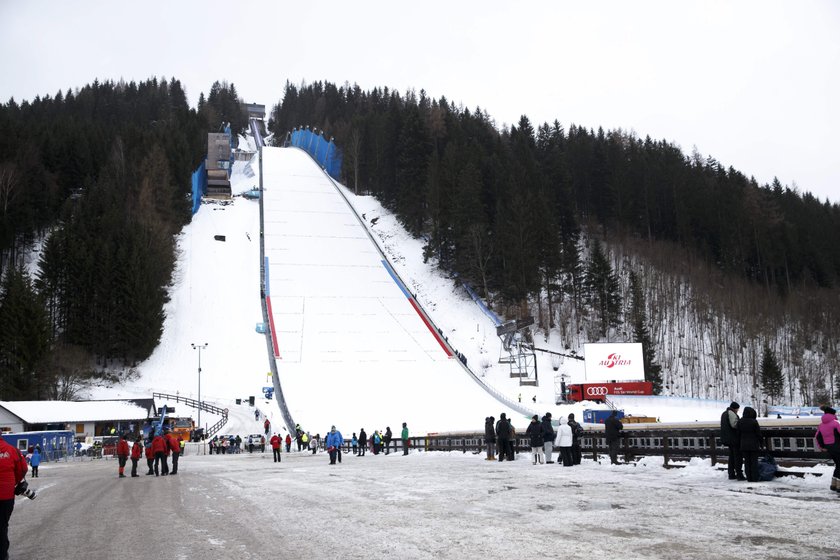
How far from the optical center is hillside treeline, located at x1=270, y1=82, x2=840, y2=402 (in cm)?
5534

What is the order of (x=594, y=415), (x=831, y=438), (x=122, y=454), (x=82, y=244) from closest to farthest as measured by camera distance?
(x=831, y=438)
(x=122, y=454)
(x=594, y=415)
(x=82, y=244)

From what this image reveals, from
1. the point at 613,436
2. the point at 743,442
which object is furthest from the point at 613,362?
the point at 743,442

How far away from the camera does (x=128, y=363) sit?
49812 millimetres

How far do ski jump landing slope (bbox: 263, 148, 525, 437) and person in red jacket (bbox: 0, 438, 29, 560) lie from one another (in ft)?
93.2

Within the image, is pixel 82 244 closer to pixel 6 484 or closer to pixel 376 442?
pixel 376 442

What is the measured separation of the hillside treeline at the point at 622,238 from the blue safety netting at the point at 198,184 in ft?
61.3

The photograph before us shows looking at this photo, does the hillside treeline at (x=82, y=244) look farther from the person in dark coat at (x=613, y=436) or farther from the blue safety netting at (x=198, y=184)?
the person in dark coat at (x=613, y=436)

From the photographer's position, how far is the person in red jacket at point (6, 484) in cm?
662

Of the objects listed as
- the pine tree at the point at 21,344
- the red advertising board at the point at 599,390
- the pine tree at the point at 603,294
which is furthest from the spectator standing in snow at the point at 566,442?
the pine tree at the point at 603,294

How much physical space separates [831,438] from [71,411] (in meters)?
36.0

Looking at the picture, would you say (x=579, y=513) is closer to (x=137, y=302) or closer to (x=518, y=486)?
(x=518, y=486)

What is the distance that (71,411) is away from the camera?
36.4 m

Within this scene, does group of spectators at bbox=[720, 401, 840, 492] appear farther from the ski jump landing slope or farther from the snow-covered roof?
the snow-covered roof

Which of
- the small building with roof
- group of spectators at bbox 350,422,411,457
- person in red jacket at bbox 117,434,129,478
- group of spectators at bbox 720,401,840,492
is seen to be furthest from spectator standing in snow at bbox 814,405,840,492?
the small building with roof
